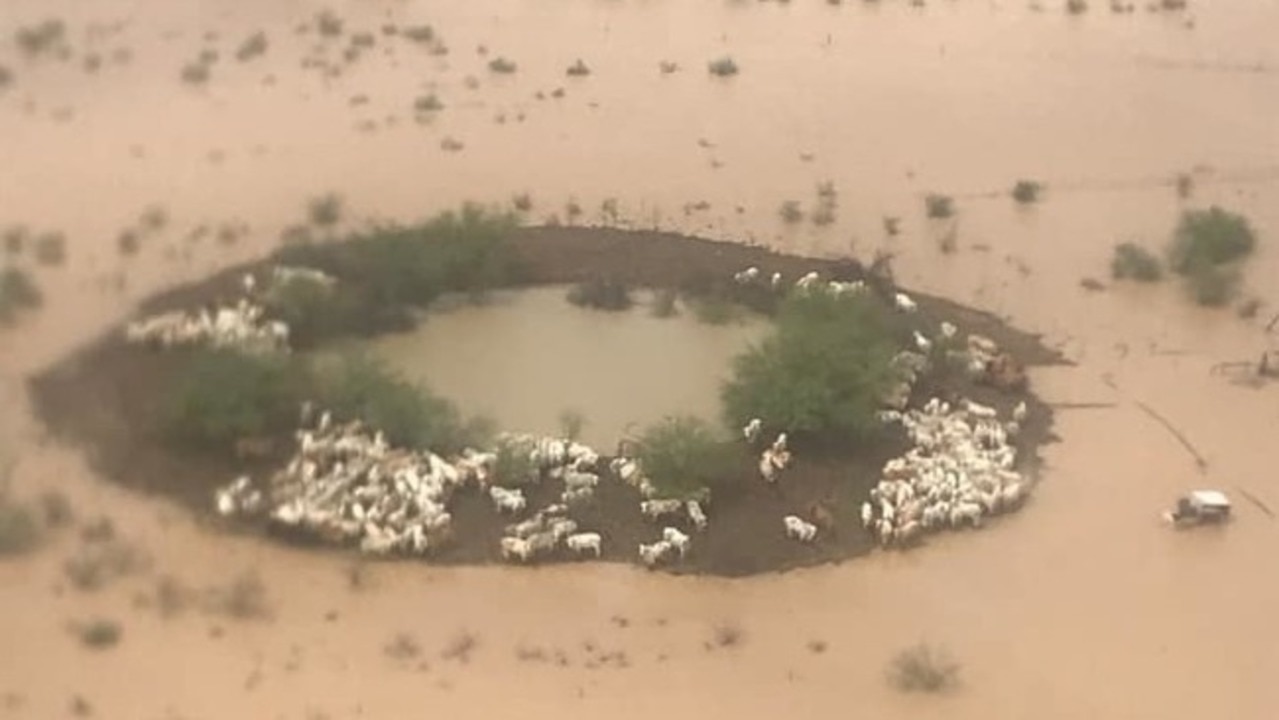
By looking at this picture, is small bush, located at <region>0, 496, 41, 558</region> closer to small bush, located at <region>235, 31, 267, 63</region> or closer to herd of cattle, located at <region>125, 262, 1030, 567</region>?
herd of cattle, located at <region>125, 262, 1030, 567</region>

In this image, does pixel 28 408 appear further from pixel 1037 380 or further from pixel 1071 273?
pixel 1071 273

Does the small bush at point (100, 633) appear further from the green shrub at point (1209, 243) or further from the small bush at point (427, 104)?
the green shrub at point (1209, 243)

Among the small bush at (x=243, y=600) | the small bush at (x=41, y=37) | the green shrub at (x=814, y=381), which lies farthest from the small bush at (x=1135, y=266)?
the small bush at (x=41, y=37)

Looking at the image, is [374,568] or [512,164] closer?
[374,568]

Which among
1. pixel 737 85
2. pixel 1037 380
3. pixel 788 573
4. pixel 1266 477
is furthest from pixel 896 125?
pixel 788 573

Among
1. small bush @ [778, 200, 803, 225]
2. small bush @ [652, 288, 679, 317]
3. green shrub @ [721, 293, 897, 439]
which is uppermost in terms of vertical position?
green shrub @ [721, 293, 897, 439]

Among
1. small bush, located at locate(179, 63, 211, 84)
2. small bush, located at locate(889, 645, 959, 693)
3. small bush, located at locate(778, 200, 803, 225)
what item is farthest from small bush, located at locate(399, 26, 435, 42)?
small bush, located at locate(889, 645, 959, 693)
